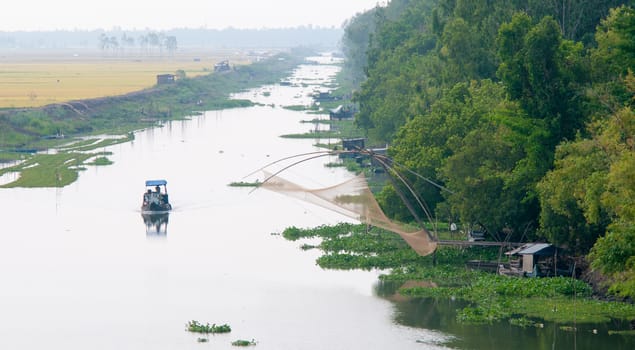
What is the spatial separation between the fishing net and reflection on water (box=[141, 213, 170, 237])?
7.74 m

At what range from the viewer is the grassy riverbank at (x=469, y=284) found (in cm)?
2611

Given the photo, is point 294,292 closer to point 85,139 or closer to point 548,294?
point 548,294

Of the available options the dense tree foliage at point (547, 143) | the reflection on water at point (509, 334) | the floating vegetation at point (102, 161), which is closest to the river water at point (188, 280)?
the reflection on water at point (509, 334)

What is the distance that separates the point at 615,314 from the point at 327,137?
4091cm

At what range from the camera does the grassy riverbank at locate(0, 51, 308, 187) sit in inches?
2105

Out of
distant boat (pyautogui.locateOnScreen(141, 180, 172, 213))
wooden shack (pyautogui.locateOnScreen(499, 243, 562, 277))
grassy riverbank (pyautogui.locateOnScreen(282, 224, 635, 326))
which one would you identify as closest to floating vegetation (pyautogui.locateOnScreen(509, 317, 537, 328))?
grassy riverbank (pyautogui.locateOnScreen(282, 224, 635, 326))

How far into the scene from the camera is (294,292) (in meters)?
29.6

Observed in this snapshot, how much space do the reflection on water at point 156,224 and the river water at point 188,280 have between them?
0.18 metres

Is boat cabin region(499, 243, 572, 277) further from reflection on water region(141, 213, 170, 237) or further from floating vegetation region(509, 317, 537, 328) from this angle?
reflection on water region(141, 213, 170, 237)

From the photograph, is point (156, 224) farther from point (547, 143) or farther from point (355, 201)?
point (547, 143)

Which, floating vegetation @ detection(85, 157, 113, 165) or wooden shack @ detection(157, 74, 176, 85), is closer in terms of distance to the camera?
floating vegetation @ detection(85, 157, 113, 165)

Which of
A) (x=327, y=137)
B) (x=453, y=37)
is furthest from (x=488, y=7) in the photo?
(x=327, y=137)

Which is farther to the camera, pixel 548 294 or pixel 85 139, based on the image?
pixel 85 139

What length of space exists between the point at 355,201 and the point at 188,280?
5308 millimetres
